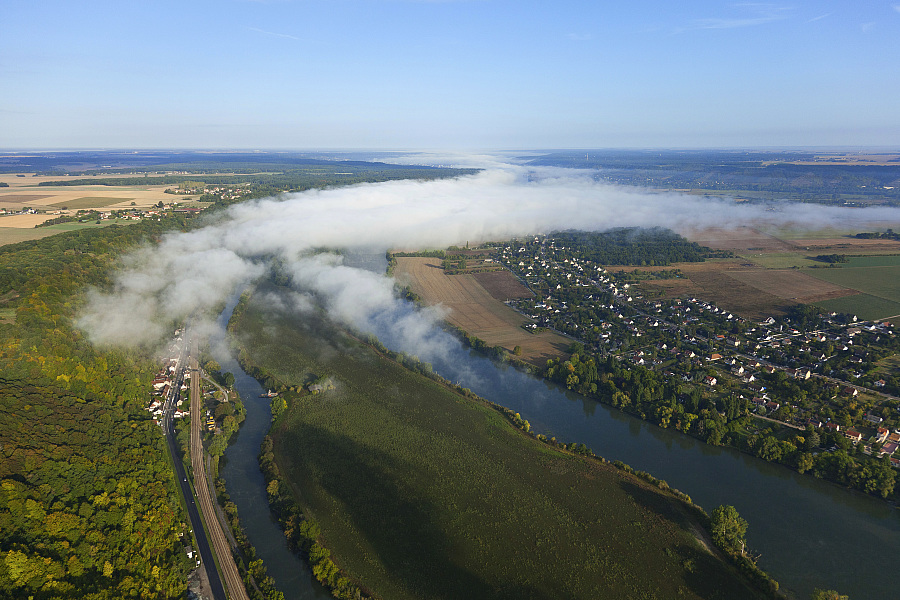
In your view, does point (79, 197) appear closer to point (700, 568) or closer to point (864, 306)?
point (700, 568)

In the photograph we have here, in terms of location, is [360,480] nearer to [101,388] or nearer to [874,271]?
A: [101,388]

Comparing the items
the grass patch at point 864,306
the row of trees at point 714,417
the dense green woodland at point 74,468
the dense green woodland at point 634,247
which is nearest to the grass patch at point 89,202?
the dense green woodland at point 74,468

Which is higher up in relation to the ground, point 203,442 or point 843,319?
point 843,319

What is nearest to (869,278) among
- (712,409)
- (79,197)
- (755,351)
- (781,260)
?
(781,260)

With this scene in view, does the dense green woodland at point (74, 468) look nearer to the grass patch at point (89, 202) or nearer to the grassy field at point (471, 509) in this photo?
the grassy field at point (471, 509)

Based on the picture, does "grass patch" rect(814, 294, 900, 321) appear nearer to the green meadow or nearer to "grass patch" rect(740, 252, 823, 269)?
the green meadow

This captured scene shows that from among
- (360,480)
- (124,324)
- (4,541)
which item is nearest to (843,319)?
(360,480)

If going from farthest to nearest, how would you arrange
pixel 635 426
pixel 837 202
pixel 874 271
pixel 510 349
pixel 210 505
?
pixel 837 202, pixel 874 271, pixel 510 349, pixel 635 426, pixel 210 505
